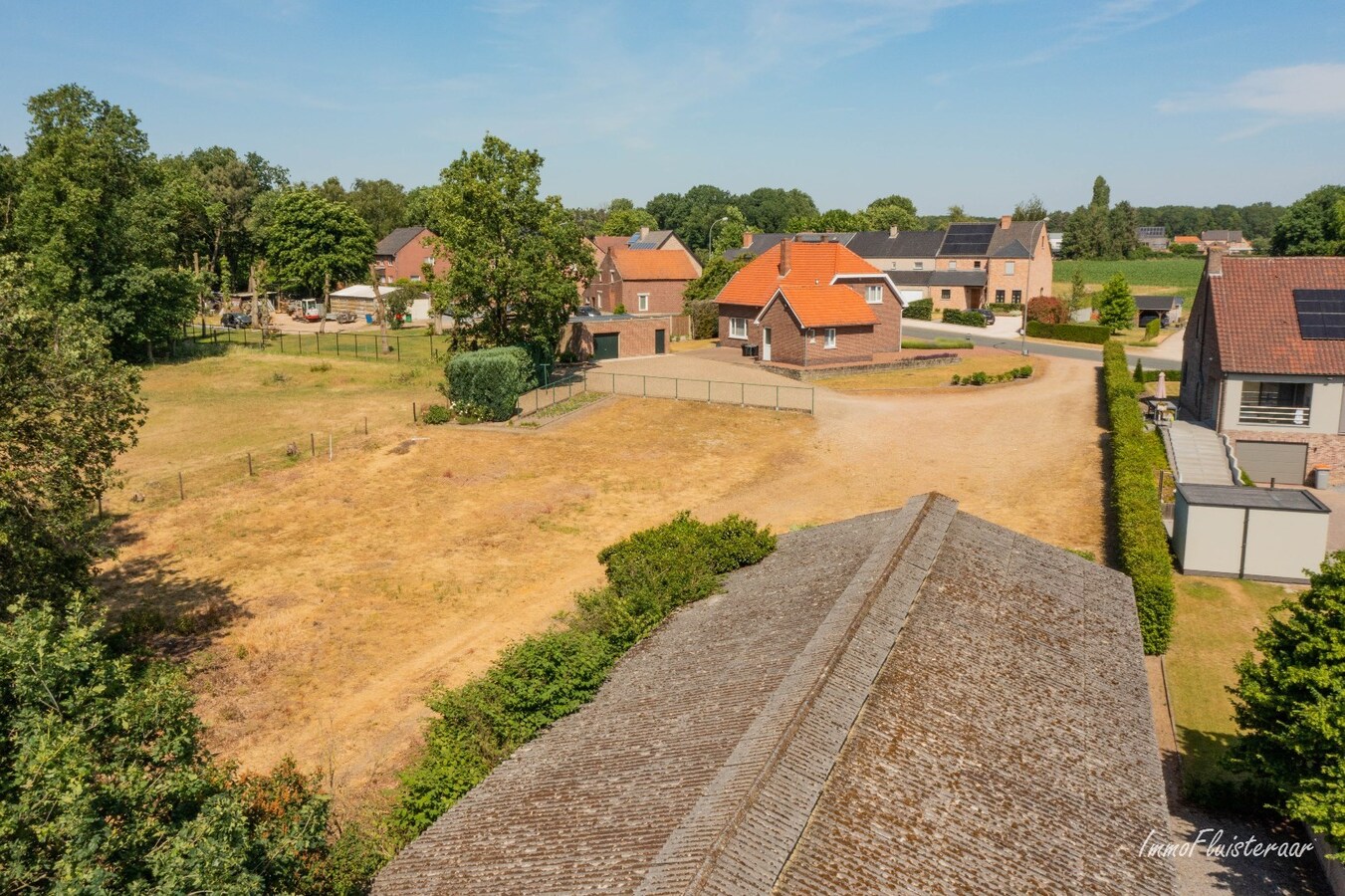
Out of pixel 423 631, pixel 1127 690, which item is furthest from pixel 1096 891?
pixel 423 631

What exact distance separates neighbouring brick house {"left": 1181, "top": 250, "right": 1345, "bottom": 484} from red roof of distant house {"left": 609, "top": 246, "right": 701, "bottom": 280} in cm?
4596

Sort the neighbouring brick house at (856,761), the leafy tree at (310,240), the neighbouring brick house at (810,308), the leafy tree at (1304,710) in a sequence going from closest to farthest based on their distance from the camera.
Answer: the neighbouring brick house at (856,761) < the leafy tree at (1304,710) < the neighbouring brick house at (810,308) < the leafy tree at (310,240)

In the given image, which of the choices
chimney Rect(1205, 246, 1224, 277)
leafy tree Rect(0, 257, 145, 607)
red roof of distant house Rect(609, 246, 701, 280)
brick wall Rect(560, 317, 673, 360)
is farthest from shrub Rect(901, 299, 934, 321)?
leafy tree Rect(0, 257, 145, 607)

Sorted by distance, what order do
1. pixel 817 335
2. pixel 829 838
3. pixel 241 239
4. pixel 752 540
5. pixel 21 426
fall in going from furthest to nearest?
pixel 241 239 → pixel 817 335 → pixel 752 540 → pixel 21 426 → pixel 829 838

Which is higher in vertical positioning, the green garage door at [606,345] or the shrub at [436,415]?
the green garage door at [606,345]

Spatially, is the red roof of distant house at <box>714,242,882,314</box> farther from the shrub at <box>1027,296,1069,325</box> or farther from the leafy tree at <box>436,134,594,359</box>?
the shrub at <box>1027,296,1069,325</box>

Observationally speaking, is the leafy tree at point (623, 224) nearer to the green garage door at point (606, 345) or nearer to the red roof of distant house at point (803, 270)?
the red roof of distant house at point (803, 270)

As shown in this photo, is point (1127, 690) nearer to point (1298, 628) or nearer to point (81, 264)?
point (1298, 628)

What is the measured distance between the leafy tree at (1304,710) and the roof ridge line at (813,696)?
5196 mm

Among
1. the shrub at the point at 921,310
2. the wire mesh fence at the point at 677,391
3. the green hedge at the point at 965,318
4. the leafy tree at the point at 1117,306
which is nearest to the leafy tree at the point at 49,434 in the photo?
the wire mesh fence at the point at 677,391

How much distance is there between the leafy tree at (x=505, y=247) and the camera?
148ft

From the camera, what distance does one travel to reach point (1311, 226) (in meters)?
93.4

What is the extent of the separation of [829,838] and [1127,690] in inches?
268

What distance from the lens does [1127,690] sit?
1303 cm
